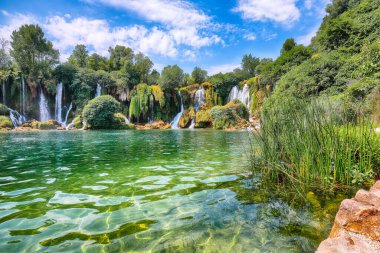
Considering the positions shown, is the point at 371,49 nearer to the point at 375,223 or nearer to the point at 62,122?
the point at 375,223

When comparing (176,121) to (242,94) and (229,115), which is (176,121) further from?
(242,94)

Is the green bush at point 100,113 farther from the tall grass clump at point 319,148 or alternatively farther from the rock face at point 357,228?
the rock face at point 357,228

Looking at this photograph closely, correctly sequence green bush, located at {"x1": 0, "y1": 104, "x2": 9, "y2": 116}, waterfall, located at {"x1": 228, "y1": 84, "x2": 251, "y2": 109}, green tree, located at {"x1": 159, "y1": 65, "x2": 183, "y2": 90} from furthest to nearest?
green tree, located at {"x1": 159, "y1": 65, "x2": 183, "y2": 90}, waterfall, located at {"x1": 228, "y1": 84, "x2": 251, "y2": 109}, green bush, located at {"x1": 0, "y1": 104, "x2": 9, "y2": 116}

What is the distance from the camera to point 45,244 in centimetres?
227

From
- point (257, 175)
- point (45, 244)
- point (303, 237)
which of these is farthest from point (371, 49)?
point (45, 244)

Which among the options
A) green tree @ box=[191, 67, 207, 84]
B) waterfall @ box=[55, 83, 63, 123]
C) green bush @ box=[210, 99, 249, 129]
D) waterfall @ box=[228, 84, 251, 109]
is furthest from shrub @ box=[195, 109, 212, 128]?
waterfall @ box=[55, 83, 63, 123]

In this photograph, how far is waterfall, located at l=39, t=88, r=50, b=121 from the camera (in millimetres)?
33125

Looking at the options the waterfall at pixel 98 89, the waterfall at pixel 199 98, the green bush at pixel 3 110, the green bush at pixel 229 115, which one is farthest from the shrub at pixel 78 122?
the green bush at pixel 229 115

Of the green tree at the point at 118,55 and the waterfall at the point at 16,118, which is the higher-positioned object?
the green tree at the point at 118,55

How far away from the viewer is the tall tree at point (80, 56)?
47.7 meters

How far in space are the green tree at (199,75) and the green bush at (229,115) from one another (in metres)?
15.4

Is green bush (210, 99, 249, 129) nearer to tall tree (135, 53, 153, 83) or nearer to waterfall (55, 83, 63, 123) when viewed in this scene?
tall tree (135, 53, 153, 83)

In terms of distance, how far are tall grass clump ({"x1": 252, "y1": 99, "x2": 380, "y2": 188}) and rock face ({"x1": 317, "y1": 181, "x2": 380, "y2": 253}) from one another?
1331 mm

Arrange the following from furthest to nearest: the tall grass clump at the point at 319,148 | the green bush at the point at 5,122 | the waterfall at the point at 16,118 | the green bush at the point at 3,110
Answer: the waterfall at the point at 16,118
the green bush at the point at 3,110
the green bush at the point at 5,122
the tall grass clump at the point at 319,148
